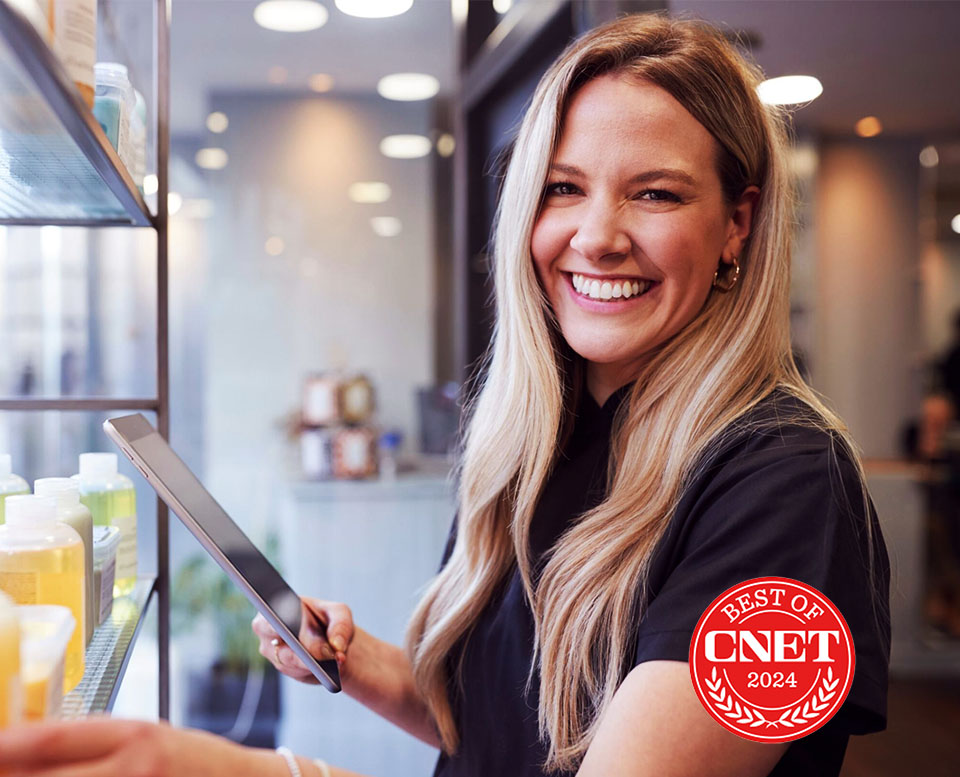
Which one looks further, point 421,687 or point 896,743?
point 896,743

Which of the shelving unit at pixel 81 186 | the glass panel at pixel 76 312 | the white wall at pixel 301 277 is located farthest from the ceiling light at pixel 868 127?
the white wall at pixel 301 277

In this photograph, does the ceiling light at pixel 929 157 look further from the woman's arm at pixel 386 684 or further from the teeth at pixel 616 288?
the woman's arm at pixel 386 684

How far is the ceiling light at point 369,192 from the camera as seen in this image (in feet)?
11.5

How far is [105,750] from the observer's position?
0.42 metres

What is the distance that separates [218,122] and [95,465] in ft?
9.32

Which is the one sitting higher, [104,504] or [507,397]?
[507,397]

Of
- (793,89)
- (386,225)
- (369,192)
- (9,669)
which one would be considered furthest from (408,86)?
(9,669)

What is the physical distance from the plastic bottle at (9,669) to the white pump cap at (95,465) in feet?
1.75

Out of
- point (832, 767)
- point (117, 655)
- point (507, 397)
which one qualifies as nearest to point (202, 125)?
point (507, 397)

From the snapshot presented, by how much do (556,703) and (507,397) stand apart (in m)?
0.37

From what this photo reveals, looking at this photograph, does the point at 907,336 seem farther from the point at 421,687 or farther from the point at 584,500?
the point at 421,687

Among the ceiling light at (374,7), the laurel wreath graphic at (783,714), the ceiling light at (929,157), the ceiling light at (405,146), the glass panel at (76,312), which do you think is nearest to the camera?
the laurel wreath graphic at (783,714)

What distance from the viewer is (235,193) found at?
11.3 ft

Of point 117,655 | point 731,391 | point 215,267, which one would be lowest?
point 117,655
